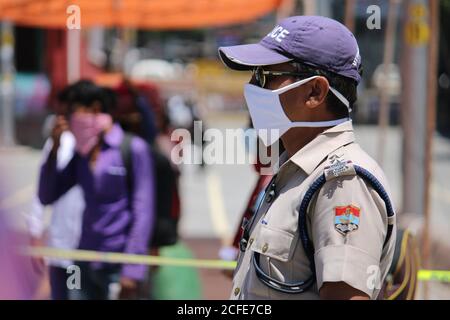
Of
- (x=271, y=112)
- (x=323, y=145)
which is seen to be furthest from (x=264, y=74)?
(x=323, y=145)

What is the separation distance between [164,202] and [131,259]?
0.75 meters

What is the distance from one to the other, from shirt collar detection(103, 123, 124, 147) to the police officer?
2.40 meters

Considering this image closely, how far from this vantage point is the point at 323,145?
2.06 m

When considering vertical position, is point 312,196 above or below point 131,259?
above

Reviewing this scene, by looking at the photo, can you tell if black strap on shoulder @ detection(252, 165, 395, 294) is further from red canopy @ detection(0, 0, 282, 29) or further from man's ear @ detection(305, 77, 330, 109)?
red canopy @ detection(0, 0, 282, 29)

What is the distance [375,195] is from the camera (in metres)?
1.93

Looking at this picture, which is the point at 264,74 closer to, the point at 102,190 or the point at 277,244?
the point at 277,244

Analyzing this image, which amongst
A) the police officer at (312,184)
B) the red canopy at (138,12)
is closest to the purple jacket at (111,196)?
the police officer at (312,184)

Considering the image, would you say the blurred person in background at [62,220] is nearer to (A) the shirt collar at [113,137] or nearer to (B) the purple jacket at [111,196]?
(B) the purple jacket at [111,196]

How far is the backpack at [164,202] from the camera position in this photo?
4875 millimetres

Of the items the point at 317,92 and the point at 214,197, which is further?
the point at 214,197

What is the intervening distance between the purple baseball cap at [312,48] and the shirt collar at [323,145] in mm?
134
